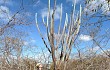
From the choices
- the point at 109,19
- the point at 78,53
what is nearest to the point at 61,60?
the point at 109,19

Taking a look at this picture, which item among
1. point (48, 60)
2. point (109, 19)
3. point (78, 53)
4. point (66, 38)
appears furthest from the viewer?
point (78, 53)

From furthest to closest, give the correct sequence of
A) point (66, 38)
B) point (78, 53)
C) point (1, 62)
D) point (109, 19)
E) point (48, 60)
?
point (78, 53) < point (48, 60) < point (1, 62) < point (109, 19) < point (66, 38)

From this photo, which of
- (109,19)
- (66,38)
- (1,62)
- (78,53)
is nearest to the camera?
(66,38)

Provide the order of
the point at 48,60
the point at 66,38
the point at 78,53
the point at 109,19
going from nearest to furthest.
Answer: the point at 66,38
the point at 109,19
the point at 48,60
the point at 78,53

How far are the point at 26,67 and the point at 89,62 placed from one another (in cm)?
569

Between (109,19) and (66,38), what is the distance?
2.03 metres

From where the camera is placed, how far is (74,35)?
671cm

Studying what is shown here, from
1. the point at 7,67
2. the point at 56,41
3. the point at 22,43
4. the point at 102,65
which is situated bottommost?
the point at 102,65

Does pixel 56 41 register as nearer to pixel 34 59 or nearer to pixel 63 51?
pixel 63 51

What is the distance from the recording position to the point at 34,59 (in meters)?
18.8

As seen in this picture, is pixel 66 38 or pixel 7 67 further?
pixel 7 67

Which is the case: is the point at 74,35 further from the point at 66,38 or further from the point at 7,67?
the point at 7,67

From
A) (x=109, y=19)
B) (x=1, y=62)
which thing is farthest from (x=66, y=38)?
(x=1, y=62)

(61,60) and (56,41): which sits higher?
(56,41)
